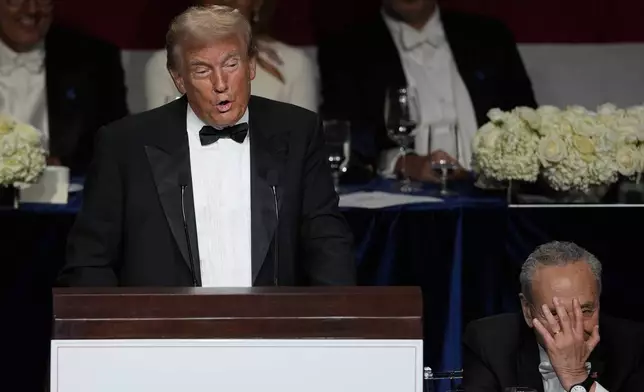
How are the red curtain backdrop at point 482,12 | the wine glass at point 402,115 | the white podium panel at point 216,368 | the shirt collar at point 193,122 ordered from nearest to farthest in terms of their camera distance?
the white podium panel at point 216,368
the shirt collar at point 193,122
the wine glass at point 402,115
the red curtain backdrop at point 482,12

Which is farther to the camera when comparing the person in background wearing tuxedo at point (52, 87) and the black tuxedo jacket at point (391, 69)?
the black tuxedo jacket at point (391, 69)

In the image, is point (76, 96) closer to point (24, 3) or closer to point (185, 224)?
point (24, 3)

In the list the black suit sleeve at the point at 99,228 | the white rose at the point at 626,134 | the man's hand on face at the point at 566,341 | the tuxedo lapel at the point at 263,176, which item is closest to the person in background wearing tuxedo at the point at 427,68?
the white rose at the point at 626,134

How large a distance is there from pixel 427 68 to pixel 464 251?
1.48m

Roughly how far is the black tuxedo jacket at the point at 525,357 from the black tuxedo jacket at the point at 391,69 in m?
2.07

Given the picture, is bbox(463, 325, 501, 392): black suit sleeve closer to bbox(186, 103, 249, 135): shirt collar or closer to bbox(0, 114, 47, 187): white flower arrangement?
bbox(186, 103, 249, 135): shirt collar

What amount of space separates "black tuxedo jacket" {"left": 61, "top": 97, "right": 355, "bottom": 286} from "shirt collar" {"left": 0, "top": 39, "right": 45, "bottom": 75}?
7.05 feet

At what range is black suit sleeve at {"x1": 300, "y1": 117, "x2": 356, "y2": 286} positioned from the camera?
2.55 metres

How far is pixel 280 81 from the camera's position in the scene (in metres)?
4.43

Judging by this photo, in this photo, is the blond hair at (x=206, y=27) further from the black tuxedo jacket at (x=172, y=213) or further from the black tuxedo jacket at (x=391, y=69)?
the black tuxedo jacket at (x=391, y=69)

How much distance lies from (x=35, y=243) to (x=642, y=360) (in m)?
1.58

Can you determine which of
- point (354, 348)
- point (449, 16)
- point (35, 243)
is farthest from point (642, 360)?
point (449, 16)

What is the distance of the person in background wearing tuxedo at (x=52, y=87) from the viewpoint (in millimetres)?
→ 4598

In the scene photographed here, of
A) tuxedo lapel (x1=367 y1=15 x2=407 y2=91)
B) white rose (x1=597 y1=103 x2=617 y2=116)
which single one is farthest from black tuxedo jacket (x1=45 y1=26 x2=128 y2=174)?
white rose (x1=597 y1=103 x2=617 y2=116)
